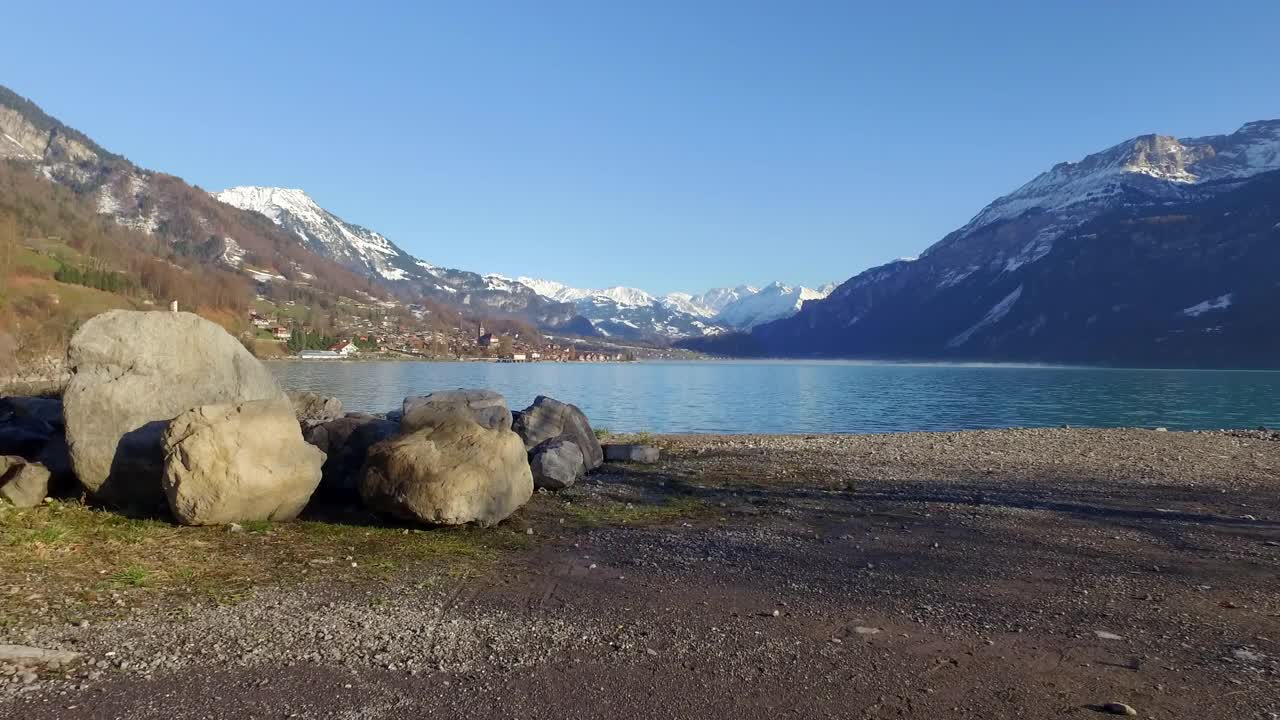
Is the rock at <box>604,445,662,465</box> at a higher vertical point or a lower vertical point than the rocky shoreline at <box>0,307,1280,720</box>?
lower

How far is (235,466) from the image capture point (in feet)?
41.0

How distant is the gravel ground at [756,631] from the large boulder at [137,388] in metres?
6.06

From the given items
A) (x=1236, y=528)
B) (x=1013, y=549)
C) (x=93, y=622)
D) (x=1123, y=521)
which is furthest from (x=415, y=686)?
(x=1236, y=528)

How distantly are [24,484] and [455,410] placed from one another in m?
7.21

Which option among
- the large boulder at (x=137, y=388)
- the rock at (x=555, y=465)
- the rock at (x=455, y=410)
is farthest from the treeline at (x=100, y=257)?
the rock at (x=555, y=465)

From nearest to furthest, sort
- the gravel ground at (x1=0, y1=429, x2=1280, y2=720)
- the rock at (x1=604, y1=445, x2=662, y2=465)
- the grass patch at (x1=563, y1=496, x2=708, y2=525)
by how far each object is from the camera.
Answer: the gravel ground at (x1=0, y1=429, x2=1280, y2=720) → the grass patch at (x1=563, y1=496, x2=708, y2=525) → the rock at (x1=604, y1=445, x2=662, y2=465)

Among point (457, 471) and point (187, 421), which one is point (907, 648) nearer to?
point (457, 471)

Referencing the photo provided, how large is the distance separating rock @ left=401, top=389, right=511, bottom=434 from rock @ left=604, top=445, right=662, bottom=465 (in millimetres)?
4117

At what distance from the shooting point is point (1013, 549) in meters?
12.4

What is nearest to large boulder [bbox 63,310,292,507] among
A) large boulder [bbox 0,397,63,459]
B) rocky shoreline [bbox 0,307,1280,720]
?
rocky shoreline [bbox 0,307,1280,720]

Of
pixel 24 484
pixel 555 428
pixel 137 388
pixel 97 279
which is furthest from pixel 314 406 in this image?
pixel 97 279

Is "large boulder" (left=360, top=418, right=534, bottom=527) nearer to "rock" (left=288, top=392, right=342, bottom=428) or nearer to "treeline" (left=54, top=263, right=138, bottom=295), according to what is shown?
"rock" (left=288, top=392, right=342, bottom=428)

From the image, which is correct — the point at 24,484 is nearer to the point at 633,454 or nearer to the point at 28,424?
the point at 28,424

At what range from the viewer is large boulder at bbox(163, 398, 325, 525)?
12.3 metres
